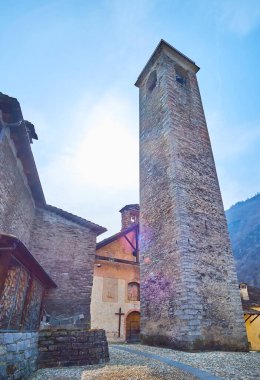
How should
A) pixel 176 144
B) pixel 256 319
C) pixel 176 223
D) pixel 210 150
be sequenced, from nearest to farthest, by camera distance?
pixel 176 223 < pixel 176 144 < pixel 210 150 < pixel 256 319

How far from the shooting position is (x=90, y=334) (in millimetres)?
5055

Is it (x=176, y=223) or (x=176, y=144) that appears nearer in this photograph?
(x=176, y=223)

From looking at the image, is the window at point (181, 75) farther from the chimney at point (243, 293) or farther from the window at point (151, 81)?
the chimney at point (243, 293)

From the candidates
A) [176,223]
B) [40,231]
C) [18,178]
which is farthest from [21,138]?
[176,223]

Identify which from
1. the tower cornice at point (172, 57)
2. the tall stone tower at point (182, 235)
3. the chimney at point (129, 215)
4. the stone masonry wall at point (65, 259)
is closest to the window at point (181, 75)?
the tower cornice at point (172, 57)

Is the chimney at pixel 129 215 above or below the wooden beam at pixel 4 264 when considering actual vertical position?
above

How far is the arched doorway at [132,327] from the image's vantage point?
11.9m

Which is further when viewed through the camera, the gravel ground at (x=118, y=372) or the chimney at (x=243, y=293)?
the chimney at (x=243, y=293)

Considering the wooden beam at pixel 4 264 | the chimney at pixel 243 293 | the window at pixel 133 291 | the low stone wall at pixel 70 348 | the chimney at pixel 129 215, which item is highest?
the chimney at pixel 129 215

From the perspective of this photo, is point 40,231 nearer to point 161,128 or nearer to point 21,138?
point 21,138

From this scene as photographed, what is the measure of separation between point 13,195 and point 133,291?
326 inches

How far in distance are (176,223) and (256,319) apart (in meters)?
12.7

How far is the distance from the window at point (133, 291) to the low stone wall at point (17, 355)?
8.99 m

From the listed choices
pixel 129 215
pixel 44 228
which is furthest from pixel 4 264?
pixel 129 215
